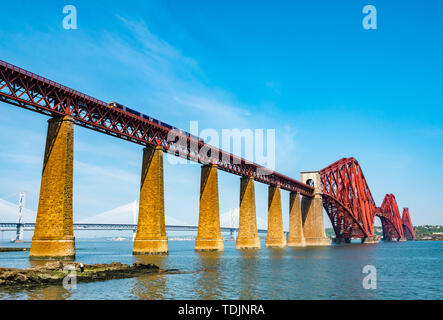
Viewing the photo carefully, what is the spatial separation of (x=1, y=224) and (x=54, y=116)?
14941 centimetres

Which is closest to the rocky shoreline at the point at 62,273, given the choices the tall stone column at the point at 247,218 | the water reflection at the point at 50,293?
the water reflection at the point at 50,293

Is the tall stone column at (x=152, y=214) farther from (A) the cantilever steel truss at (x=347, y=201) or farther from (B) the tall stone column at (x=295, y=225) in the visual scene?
(A) the cantilever steel truss at (x=347, y=201)

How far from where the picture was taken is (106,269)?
31375 millimetres

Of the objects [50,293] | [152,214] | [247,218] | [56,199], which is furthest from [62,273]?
[247,218]

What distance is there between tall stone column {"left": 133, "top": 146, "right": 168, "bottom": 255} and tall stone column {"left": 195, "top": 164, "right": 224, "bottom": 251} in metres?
12.2

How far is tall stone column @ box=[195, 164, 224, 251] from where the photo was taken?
6700 centimetres

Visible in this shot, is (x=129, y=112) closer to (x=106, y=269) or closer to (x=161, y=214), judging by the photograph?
(x=161, y=214)

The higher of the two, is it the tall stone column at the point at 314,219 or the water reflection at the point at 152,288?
the tall stone column at the point at 314,219

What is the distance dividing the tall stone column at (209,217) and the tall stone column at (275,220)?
89.0ft

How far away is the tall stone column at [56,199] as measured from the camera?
39.5 m

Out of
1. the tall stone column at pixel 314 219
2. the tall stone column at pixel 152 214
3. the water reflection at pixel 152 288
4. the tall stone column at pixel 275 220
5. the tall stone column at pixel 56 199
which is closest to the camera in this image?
the water reflection at pixel 152 288

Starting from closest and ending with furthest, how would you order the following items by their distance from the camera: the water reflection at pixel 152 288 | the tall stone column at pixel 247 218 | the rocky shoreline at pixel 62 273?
the water reflection at pixel 152 288
the rocky shoreline at pixel 62 273
the tall stone column at pixel 247 218

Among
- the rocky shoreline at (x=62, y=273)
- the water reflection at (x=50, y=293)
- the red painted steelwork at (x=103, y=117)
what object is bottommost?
the water reflection at (x=50, y=293)
